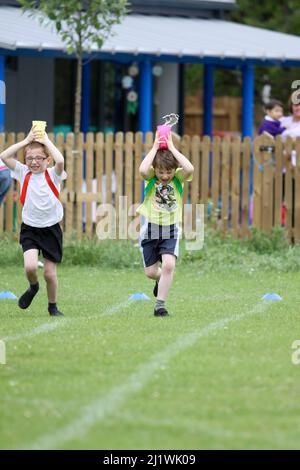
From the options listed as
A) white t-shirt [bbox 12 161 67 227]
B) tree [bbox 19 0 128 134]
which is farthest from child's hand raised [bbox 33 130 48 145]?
tree [bbox 19 0 128 134]

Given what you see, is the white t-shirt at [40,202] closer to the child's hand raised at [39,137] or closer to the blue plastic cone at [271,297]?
the child's hand raised at [39,137]

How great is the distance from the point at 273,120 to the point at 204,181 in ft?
4.60

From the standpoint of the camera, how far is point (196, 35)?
23.1 meters

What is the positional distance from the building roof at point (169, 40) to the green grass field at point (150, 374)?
8.44 m

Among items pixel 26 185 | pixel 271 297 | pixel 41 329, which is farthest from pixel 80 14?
pixel 41 329

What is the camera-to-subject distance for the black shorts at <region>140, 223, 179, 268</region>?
10.3 meters

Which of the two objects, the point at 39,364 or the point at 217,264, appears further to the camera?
the point at 217,264

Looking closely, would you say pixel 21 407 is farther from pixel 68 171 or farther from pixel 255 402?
pixel 68 171

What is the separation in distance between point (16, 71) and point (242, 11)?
13.7 meters

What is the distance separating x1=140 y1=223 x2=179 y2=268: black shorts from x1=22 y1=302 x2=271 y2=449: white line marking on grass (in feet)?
4.62

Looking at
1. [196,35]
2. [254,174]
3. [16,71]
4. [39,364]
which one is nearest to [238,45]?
[196,35]

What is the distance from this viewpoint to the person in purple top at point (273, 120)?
17.4m

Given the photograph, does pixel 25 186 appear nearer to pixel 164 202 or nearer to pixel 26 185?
pixel 26 185

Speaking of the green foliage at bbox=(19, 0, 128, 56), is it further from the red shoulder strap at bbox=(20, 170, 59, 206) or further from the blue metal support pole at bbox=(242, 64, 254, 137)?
the red shoulder strap at bbox=(20, 170, 59, 206)
